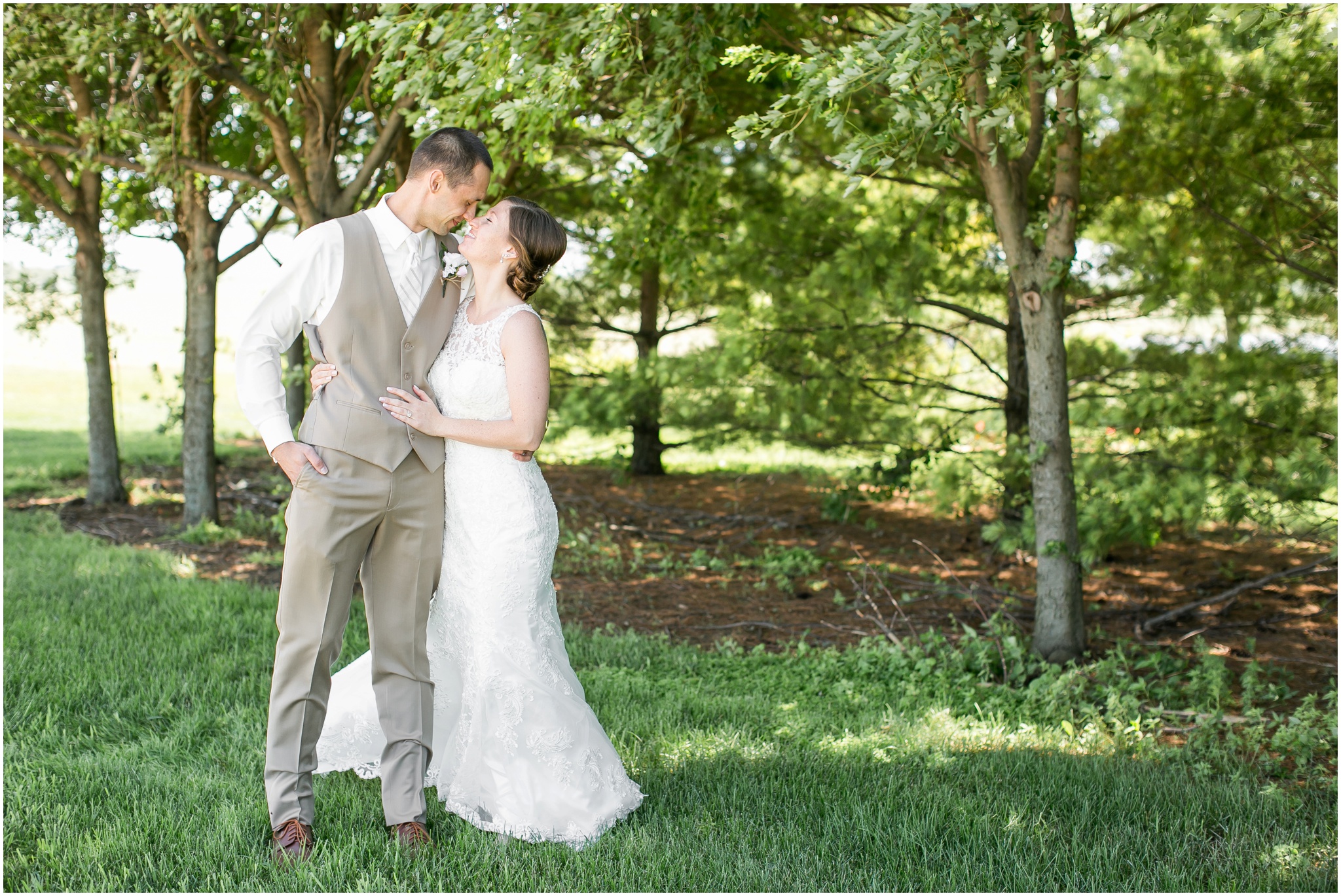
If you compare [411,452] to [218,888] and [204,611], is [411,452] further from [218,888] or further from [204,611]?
[204,611]

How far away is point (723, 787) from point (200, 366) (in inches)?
259

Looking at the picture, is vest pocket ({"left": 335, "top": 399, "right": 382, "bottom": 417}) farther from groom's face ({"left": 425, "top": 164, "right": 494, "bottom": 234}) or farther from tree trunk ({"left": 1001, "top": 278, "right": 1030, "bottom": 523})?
tree trunk ({"left": 1001, "top": 278, "right": 1030, "bottom": 523})

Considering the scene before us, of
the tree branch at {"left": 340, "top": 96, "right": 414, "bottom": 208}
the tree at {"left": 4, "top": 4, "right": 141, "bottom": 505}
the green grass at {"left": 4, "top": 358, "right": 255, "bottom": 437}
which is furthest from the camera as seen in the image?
the green grass at {"left": 4, "top": 358, "right": 255, "bottom": 437}

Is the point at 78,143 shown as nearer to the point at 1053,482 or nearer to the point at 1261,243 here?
the point at 1053,482

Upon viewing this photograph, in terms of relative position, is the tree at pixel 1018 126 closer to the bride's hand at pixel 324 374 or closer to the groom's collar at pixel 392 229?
the groom's collar at pixel 392 229

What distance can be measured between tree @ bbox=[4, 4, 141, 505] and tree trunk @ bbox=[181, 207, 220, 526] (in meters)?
0.87

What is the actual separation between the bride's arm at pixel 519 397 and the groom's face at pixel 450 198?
0.37m

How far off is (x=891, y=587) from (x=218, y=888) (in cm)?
490

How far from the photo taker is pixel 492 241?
2.97m

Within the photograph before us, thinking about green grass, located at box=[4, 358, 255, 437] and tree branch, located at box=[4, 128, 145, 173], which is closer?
tree branch, located at box=[4, 128, 145, 173]

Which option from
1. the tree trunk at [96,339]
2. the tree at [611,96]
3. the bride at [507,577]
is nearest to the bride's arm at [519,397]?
the bride at [507,577]

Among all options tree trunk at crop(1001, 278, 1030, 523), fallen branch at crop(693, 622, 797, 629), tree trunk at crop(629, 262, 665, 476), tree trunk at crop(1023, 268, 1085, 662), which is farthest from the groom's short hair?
tree trunk at crop(629, 262, 665, 476)

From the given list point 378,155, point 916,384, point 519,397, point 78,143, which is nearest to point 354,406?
point 519,397

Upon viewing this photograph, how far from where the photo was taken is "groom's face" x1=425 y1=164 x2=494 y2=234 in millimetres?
2875
